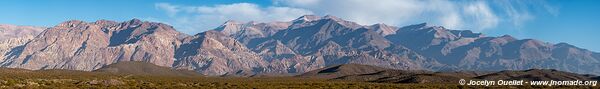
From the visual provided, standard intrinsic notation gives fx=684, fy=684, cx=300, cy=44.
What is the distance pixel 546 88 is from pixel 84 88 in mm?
66598

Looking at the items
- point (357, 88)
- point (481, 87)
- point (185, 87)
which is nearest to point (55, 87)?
point (185, 87)

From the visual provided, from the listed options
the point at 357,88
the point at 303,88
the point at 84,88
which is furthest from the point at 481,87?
the point at 84,88

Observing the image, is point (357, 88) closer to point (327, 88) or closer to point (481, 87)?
point (327, 88)

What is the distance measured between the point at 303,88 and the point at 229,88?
10.7 m

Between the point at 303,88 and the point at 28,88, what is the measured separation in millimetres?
37060

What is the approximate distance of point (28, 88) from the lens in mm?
87062

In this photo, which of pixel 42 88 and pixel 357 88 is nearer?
pixel 42 88

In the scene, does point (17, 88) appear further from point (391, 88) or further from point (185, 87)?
point (391, 88)

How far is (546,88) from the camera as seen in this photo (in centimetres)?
10288

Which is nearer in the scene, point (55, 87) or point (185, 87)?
point (55, 87)

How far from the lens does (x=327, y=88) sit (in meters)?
98.6

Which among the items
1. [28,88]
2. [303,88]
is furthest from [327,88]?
[28,88]

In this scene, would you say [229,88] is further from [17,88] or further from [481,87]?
[481,87]

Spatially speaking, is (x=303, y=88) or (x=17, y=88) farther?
(x=303, y=88)
